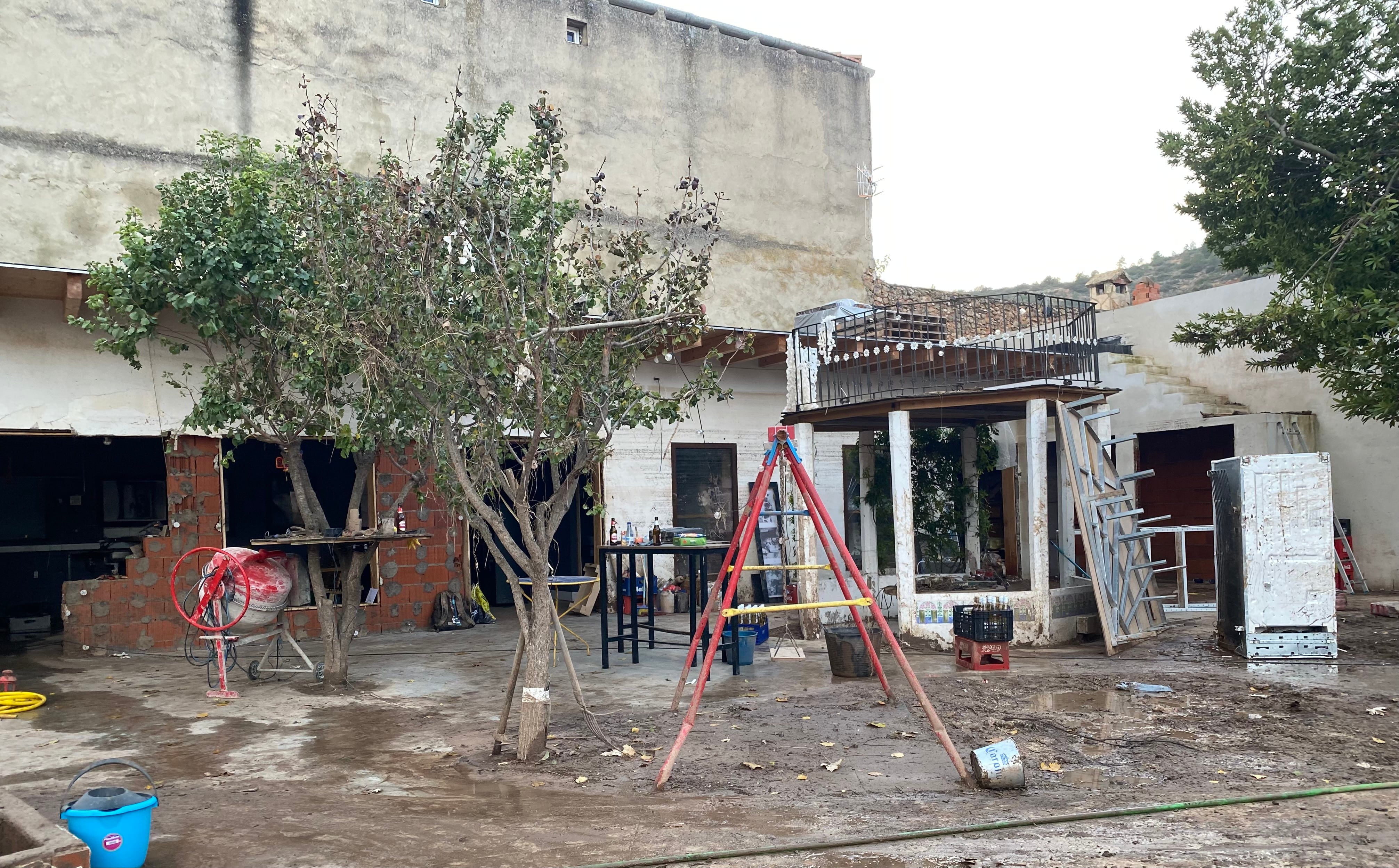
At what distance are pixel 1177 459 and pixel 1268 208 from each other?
23.5 feet

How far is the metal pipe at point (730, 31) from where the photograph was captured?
649 inches

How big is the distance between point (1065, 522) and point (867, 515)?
2.64m

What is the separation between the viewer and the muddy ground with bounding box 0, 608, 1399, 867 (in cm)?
498

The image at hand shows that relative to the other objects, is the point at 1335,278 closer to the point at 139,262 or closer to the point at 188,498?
the point at 139,262

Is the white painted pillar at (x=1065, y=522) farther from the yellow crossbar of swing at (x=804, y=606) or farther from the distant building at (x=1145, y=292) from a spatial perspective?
the distant building at (x=1145, y=292)

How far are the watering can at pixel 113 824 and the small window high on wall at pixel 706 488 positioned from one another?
11.8 m

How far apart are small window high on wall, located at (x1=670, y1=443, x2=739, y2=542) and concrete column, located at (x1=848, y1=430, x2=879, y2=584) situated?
302 cm

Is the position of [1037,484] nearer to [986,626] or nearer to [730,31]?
[986,626]

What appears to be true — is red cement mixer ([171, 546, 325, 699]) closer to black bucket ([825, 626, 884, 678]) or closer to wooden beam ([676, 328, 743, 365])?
black bucket ([825, 626, 884, 678])

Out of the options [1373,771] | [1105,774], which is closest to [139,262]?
[1105,774]

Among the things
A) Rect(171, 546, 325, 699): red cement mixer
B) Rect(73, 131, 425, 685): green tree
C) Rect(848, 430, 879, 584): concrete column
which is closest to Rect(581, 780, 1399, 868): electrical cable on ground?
Rect(73, 131, 425, 685): green tree

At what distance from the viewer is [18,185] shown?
441 inches

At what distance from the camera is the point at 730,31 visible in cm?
1756

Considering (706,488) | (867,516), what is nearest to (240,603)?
(867,516)
